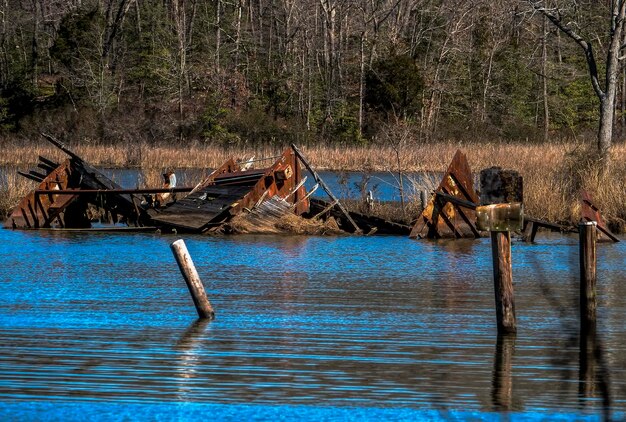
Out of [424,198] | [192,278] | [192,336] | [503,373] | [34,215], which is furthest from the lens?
[34,215]

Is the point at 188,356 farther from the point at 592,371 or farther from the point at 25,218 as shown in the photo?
the point at 25,218

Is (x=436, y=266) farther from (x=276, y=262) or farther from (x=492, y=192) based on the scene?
(x=492, y=192)

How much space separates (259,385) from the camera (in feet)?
35.3

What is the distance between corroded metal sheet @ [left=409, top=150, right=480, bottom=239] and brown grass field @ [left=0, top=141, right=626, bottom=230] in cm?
205

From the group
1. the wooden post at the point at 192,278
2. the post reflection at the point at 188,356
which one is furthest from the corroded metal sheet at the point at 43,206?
the post reflection at the point at 188,356

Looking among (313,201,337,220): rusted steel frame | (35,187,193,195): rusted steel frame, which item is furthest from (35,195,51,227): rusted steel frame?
→ (313,201,337,220): rusted steel frame

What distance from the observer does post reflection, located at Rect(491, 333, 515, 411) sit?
10264mm

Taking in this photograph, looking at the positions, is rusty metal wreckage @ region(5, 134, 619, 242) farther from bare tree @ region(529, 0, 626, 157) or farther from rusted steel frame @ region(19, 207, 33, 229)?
bare tree @ region(529, 0, 626, 157)

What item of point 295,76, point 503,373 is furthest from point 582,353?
point 295,76

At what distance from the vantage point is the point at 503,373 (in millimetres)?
11328

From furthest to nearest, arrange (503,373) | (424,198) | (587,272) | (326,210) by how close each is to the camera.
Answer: (326,210), (424,198), (587,272), (503,373)

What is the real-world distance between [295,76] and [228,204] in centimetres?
4198

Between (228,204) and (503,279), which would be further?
(228,204)

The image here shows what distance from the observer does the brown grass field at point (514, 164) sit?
2605 centimetres
